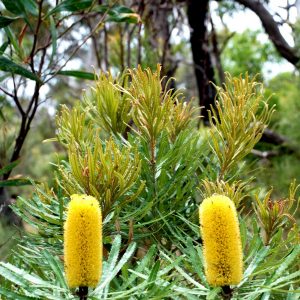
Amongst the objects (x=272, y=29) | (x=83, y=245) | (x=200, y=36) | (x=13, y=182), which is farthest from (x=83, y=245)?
(x=272, y=29)

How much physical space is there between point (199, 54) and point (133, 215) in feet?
4.08

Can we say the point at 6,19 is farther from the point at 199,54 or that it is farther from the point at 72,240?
the point at 199,54

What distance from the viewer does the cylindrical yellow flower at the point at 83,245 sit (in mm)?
294

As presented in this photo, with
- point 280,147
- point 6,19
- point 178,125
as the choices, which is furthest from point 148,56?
point 280,147

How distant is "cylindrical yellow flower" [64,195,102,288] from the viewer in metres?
0.29

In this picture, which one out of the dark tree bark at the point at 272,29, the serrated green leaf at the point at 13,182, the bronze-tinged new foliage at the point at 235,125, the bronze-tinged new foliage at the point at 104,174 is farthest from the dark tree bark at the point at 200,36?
the bronze-tinged new foliage at the point at 104,174

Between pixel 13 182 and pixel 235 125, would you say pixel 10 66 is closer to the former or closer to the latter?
pixel 13 182

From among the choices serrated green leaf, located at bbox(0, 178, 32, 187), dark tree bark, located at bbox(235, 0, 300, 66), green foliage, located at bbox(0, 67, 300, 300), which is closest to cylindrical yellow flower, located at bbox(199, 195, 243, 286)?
green foliage, located at bbox(0, 67, 300, 300)

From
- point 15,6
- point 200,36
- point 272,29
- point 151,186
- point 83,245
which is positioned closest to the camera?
point 83,245

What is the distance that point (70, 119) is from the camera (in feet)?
1.48

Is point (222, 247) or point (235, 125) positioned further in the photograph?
point (235, 125)

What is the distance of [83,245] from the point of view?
0.97 ft

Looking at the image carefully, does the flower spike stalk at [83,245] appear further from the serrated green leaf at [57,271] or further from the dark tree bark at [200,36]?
the dark tree bark at [200,36]

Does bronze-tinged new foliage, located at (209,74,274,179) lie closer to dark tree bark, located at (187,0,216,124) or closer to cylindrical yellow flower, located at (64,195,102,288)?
cylindrical yellow flower, located at (64,195,102,288)
